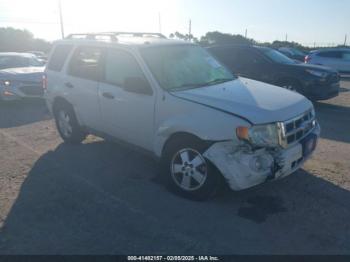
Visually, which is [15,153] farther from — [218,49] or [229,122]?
[218,49]

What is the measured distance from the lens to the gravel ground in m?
3.49

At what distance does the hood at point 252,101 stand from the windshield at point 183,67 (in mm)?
231

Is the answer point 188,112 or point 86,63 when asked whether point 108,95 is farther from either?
point 188,112

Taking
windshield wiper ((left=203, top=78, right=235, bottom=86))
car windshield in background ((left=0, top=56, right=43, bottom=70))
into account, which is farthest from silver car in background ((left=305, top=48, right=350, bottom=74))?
windshield wiper ((left=203, top=78, right=235, bottom=86))

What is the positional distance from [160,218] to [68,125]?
3163mm

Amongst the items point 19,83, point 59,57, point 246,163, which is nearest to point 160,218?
point 246,163

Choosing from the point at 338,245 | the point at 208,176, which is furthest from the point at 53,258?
the point at 338,245

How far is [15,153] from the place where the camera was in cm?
621

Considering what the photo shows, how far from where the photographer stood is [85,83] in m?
5.65

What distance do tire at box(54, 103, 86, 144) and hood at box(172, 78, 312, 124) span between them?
8.40 feet

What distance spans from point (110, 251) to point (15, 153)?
11.8 feet

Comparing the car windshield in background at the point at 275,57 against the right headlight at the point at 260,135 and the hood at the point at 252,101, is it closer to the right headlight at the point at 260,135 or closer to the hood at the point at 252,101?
the hood at the point at 252,101

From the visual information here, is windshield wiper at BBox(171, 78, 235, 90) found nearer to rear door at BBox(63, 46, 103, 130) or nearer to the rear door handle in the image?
rear door at BBox(63, 46, 103, 130)

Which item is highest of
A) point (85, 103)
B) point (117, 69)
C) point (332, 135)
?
point (117, 69)
